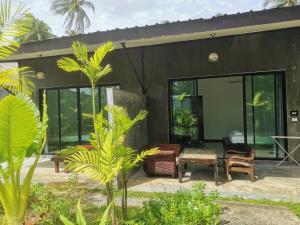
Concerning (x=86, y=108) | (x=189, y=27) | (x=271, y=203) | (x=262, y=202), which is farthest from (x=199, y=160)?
(x=86, y=108)

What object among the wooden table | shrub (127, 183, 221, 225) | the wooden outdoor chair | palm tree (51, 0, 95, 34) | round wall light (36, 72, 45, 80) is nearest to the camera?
shrub (127, 183, 221, 225)

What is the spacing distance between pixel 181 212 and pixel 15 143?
2074 millimetres

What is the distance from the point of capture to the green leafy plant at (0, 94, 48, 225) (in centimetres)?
240

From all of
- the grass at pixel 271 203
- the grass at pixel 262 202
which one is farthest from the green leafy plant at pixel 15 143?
the grass at pixel 271 203

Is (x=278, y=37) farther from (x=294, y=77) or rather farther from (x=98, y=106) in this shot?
(x=98, y=106)

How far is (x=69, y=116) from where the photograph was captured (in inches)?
416

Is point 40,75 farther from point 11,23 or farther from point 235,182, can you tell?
point 235,182

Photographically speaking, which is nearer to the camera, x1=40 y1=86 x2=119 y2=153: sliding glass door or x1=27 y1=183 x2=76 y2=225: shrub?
x1=27 y1=183 x2=76 y2=225: shrub

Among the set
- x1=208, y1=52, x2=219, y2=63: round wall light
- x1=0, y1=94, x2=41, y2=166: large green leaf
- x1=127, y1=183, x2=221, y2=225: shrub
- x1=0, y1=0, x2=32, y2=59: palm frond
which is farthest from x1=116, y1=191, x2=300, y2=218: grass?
x1=208, y1=52, x2=219, y2=63: round wall light

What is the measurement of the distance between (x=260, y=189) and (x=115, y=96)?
3.62 m

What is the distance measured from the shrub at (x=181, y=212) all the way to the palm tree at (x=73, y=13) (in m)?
31.5

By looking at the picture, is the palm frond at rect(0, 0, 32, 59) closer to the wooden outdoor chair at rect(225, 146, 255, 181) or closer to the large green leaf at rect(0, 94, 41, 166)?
the large green leaf at rect(0, 94, 41, 166)

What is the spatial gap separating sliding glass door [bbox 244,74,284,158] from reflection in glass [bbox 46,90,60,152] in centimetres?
706

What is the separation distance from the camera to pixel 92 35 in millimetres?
7027
